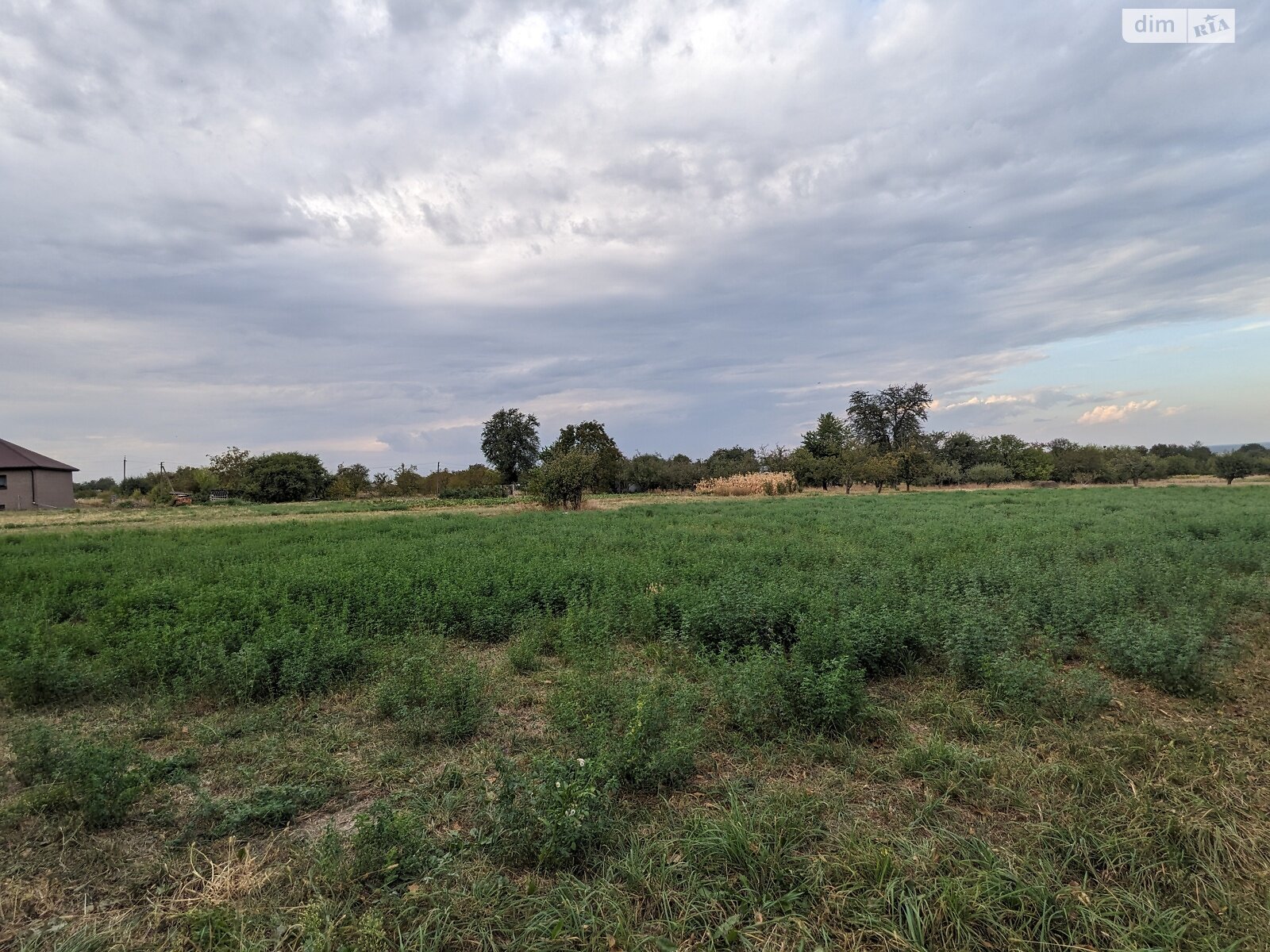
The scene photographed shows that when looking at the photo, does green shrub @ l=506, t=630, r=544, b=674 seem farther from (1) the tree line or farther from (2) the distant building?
(2) the distant building

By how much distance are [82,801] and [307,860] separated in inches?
67.1

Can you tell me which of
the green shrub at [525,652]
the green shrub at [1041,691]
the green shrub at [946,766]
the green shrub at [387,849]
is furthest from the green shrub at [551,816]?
the green shrub at [1041,691]

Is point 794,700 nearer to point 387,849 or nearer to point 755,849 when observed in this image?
point 755,849

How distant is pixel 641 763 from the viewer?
4.00 meters

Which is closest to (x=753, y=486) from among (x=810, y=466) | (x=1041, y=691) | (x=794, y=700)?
(x=810, y=466)

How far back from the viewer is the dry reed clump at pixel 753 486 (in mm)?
48406

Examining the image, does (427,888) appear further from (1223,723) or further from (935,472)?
(935,472)

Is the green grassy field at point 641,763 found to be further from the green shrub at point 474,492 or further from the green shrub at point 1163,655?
the green shrub at point 474,492

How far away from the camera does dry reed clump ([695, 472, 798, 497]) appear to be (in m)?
48.4

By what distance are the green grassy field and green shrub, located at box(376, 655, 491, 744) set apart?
3cm

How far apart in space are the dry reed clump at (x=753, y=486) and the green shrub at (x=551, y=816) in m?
44.9

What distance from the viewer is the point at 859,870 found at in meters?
3.08

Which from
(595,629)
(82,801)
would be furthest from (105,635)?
(595,629)

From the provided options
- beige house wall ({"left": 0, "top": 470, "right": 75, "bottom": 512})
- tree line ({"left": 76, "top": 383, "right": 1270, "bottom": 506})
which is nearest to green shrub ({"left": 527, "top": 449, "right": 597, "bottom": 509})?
tree line ({"left": 76, "top": 383, "right": 1270, "bottom": 506})
